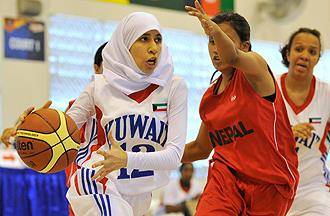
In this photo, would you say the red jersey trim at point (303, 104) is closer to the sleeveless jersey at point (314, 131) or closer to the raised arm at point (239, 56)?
the sleeveless jersey at point (314, 131)

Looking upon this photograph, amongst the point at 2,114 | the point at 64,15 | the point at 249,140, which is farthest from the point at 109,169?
the point at 64,15

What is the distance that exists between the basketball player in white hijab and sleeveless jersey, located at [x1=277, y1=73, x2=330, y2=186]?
1.17 metres

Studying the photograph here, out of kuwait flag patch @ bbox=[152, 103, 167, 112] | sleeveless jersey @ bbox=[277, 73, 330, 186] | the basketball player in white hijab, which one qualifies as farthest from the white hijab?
sleeveless jersey @ bbox=[277, 73, 330, 186]

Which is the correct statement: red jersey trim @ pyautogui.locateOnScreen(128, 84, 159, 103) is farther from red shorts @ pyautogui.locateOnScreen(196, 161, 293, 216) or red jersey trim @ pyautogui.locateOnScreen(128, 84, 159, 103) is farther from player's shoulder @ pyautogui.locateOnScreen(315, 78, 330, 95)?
player's shoulder @ pyautogui.locateOnScreen(315, 78, 330, 95)

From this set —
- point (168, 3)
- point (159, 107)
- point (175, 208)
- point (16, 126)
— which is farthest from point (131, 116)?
point (168, 3)

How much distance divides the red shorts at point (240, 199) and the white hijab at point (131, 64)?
641mm

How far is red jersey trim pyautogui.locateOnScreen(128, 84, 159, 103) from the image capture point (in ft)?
11.8

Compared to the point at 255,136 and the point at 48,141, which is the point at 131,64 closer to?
the point at 48,141

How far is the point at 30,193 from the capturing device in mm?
7375

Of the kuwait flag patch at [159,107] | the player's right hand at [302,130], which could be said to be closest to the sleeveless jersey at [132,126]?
the kuwait flag patch at [159,107]

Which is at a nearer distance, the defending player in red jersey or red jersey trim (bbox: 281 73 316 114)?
the defending player in red jersey

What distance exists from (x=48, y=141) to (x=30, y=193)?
13.7 ft

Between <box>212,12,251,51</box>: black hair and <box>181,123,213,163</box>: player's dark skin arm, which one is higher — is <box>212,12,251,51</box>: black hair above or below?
above

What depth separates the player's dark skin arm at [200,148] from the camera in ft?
13.4
